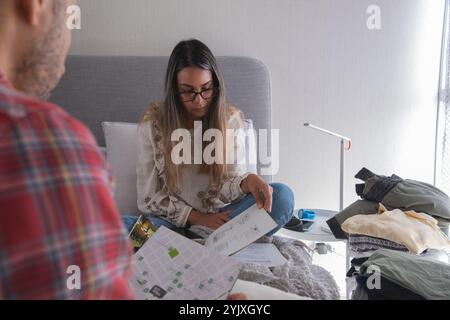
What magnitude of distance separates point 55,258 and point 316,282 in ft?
2.73

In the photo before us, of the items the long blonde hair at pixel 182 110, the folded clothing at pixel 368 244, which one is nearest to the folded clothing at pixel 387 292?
the folded clothing at pixel 368 244

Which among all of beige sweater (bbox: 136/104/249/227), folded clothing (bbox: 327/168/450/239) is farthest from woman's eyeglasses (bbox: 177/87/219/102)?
folded clothing (bbox: 327/168/450/239)

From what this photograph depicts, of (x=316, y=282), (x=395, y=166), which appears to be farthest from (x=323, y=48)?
(x=316, y=282)

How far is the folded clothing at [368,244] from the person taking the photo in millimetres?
1217

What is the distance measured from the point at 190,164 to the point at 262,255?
19.1 inches

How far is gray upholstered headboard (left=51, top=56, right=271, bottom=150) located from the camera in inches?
72.0

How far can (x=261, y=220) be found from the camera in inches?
46.4

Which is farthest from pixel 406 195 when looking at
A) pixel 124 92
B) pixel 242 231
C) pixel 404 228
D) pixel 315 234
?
pixel 124 92

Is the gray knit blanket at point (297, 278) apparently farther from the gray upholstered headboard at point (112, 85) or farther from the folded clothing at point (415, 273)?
the gray upholstered headboard at point (112, 85)

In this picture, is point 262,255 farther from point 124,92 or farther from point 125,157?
point 124,92

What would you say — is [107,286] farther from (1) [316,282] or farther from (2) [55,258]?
(1) [316,282]

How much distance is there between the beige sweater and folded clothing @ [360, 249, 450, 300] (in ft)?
1.82

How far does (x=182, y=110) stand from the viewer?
60.7 inches

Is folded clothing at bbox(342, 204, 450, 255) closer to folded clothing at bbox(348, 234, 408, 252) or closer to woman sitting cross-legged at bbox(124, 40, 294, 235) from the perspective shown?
folded clothing at bbox(348, 234, 408, 252)
